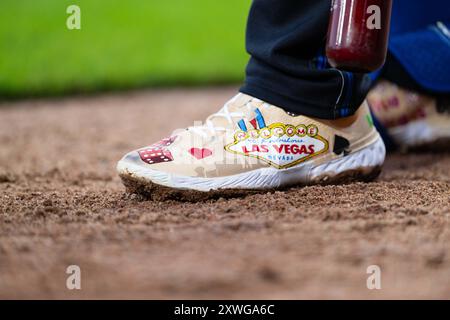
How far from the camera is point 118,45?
4.33 meters

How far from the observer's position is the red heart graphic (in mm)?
1151

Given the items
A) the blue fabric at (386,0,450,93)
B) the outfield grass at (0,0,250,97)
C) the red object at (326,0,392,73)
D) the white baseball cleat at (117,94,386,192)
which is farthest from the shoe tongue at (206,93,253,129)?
the outfield grass at (0,0,250,97)

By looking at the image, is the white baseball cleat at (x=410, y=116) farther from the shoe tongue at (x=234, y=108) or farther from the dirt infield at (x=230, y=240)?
the shoe tongue at (x=234, y=108)

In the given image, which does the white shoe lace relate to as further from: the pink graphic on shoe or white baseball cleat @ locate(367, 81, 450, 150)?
white baseball cleat @ locate(367, 81, 450, 150)

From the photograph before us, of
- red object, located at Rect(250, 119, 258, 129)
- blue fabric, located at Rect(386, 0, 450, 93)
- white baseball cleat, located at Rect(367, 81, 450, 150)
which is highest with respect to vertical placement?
blue fabric, located at Rect(386, 0, 450, 93)

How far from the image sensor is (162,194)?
3.74 feet

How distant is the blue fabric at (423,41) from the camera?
1.60m

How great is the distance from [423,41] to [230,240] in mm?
984

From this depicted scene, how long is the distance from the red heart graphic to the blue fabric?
706 millimetres

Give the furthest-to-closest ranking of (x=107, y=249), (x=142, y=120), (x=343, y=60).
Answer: (x=142, y=120), (x=343, y=60), (x=107, y=249)

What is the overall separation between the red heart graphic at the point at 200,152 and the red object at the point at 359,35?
0.91 ft
